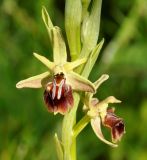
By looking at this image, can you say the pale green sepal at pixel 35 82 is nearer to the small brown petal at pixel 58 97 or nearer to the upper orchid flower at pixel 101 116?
the small brown petal at pixel 58 97

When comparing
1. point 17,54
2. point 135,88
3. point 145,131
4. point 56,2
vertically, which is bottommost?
point 145,131

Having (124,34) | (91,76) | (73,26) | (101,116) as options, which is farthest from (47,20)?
(124,34)

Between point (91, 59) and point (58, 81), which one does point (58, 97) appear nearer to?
point (58, 81)

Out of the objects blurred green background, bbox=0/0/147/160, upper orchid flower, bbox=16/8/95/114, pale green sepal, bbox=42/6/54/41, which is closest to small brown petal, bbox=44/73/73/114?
upper orchid flower, bbox=16/8/95/114

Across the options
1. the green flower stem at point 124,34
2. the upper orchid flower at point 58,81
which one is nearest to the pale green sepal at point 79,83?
the upper orchid flower at point 58,81

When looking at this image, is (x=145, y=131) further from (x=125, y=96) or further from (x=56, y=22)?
(x=56, y=22)

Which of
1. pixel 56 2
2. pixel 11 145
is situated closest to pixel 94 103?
pixel 11 145

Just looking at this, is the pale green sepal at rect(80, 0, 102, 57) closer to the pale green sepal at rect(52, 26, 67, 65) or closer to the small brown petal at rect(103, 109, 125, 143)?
the pale green sepal at rect(52, 26, 67, 65)
